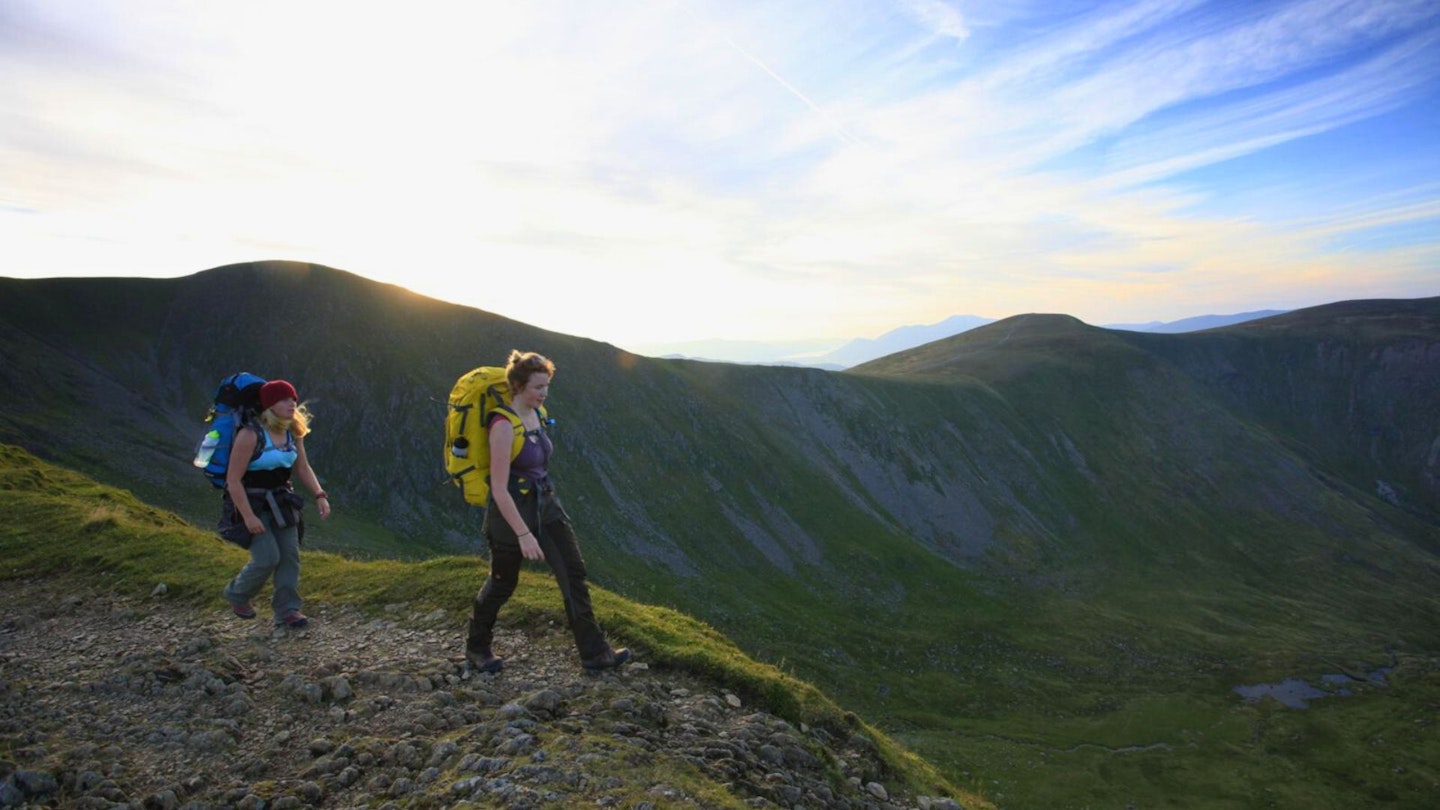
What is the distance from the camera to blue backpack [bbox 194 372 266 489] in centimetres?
1098

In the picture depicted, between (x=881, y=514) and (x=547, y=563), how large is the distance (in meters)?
82.7

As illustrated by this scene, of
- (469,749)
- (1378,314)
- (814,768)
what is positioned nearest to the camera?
(469,749)

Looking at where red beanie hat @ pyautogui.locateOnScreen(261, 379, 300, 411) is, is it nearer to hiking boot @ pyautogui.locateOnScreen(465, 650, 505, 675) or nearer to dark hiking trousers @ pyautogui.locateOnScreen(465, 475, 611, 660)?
dark hiking trousers @ pyautogui.locateOnScreen(465, 475, 611, 660)

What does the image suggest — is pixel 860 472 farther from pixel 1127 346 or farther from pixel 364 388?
pixel 1127 346

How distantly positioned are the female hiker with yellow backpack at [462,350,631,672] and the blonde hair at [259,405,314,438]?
12.3 feet

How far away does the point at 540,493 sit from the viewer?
9.67 metres

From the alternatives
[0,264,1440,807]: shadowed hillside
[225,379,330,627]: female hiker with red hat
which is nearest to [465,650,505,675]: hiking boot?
[225,379,330,627]: female hiker with red hat

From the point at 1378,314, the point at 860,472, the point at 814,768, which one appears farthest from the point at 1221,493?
the point at 814,768

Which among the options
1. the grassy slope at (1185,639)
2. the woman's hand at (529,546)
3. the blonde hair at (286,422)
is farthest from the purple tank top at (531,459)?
the grassy slope at (1185,639)

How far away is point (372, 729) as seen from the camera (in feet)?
28.0

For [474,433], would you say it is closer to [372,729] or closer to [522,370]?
[522,370]

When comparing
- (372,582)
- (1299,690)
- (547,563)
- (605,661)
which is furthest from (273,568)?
(1299,690)

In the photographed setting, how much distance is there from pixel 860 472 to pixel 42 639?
290 ft

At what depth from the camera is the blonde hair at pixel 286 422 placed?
11.1 metres
